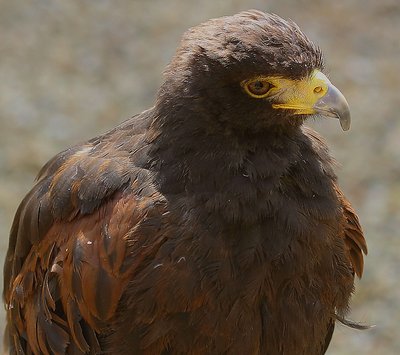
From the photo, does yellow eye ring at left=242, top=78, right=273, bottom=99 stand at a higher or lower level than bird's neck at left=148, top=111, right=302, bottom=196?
higher

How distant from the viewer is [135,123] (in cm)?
399

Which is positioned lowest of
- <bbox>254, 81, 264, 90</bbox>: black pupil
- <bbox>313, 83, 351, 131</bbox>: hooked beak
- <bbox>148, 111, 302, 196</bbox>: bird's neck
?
<bbox>148, 111, 302, 196</bbox>: bird's neck

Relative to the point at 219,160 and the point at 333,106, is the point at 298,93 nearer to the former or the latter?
the point at 333,106

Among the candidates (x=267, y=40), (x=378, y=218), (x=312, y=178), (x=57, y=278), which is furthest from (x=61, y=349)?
(x=378, y=218)

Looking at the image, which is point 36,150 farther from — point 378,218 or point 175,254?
point 175,254

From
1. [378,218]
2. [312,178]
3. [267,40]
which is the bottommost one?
[378,218]

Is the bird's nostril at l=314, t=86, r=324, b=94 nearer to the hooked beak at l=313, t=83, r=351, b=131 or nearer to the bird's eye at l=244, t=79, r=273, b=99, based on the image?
the hooked beak at l=313, t=83, r=351, b=131

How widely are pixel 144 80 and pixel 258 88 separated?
4.93 metres

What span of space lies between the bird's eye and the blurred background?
126 inches

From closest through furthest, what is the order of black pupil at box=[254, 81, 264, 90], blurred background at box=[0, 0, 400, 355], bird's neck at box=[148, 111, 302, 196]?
black pupil at box=[254, 81, 264, 90]
bird's neck at box=[148, 111, 302, 196]
blurred background at box=[0, 0, 400, 355]

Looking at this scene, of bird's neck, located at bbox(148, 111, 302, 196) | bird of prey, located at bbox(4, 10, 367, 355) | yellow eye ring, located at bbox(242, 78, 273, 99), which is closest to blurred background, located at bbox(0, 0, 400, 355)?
bird of prey, located at bbox(4, 10, 367, 355)

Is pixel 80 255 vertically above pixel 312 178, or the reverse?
pixel 312 178

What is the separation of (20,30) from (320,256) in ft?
19.2

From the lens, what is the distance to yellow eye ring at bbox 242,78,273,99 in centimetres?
352
